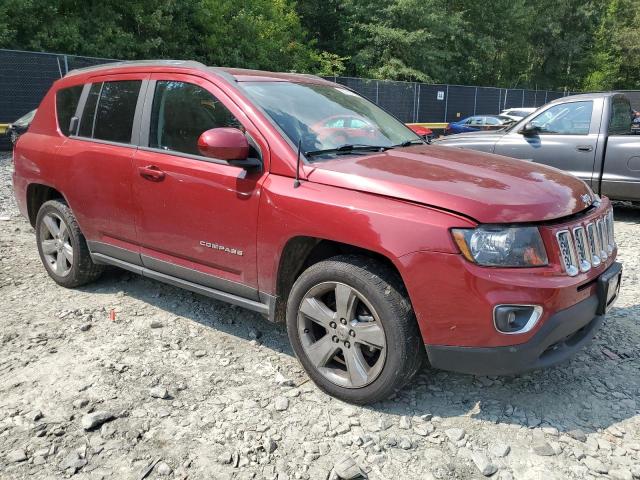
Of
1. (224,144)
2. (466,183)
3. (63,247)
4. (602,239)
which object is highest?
(224,144)

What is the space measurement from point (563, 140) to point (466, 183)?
5.10 metres

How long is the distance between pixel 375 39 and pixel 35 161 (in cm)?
2693

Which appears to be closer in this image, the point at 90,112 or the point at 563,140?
the point at 90,112

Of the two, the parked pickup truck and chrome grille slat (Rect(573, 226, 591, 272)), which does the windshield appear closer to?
chrome grille slat (Rect(573, 226, 591, 272))

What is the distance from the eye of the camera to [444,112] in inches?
988

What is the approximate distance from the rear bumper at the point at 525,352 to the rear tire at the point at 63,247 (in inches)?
119

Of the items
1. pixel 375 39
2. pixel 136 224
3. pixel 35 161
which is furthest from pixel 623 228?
pixel 375 39

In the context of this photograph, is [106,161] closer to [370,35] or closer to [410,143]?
[410,143]

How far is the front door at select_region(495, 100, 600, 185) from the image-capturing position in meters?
6.98

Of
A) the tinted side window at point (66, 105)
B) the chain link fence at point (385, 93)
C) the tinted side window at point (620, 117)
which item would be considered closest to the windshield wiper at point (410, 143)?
the tinted side window at point (66, 105)

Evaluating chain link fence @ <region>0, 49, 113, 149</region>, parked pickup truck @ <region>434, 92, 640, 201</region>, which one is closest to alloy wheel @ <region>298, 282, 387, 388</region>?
parked pickup truck @ <region>434, 92, 640, 201</region>

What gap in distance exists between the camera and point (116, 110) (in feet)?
13.0

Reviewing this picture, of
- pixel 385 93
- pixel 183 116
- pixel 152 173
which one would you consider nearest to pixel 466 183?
pixel 183 116

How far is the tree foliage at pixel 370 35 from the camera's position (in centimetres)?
1800
